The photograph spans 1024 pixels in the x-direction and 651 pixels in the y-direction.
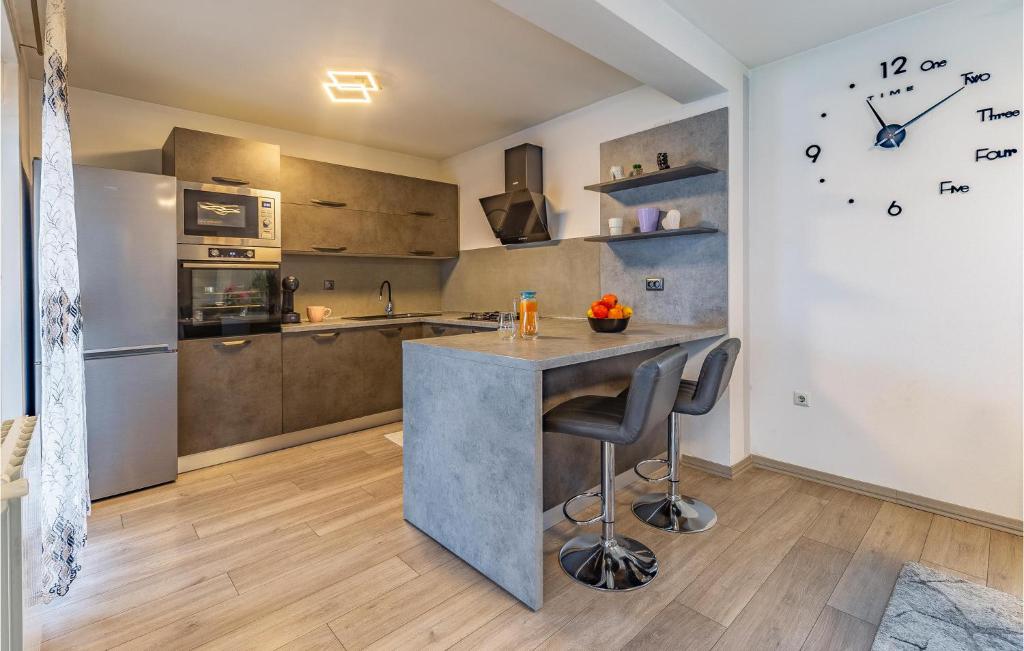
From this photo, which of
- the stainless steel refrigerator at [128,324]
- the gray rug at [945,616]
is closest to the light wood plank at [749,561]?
the gray rug at [945,616]

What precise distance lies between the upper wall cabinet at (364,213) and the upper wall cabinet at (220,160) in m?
0.34

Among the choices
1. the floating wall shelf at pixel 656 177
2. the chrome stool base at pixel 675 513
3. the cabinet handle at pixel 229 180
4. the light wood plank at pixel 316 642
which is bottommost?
the light wood plank at pixel 316 642

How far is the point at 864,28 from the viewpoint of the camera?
8.09ft

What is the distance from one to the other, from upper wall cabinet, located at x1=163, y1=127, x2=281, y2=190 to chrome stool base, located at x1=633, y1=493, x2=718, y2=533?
322 cm

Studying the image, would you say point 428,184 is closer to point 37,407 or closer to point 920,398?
point 37,407

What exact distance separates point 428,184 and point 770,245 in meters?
3.07

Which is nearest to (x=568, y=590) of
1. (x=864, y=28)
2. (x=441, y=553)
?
(x=441, y=553)

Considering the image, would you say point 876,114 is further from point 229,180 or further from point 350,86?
point 229,180

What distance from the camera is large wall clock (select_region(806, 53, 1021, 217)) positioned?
2205 millimetres

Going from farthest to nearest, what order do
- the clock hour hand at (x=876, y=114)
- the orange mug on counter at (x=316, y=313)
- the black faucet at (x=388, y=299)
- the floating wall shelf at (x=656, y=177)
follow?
A: the black faucet at (x=388, y=299), the orange mug on counter at (x=316, y=313), the floating wall shelf at (x=656, y=177), the clock hour hand at (x=876, y=114)

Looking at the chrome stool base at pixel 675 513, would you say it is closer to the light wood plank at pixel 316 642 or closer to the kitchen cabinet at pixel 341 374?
the light wood plank at pixel 316 642

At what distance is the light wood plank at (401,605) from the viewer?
5.26ft

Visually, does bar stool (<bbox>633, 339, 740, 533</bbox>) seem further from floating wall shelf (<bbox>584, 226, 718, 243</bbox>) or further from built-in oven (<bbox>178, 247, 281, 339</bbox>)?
built-in oven (<bbox>178, 247, 281, 339</bbox>)

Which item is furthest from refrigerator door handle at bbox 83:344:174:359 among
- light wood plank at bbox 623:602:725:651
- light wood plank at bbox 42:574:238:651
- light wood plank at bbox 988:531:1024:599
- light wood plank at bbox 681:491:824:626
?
light wood plank at bbox 988:531:1024:599
